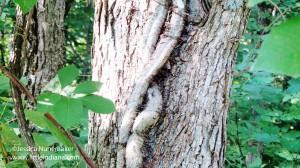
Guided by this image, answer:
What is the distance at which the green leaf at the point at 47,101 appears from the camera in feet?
2.55

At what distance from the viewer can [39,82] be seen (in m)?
2.55

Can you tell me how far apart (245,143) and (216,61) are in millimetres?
2178

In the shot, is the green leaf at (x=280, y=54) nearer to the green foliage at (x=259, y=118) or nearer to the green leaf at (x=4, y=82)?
the green leaf at (x=4, y=82)

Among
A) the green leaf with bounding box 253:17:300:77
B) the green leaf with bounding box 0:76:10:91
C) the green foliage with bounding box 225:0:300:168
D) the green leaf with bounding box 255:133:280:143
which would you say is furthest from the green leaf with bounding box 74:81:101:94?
the green leaf with bounding box 255:133:280:143

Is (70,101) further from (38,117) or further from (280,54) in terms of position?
(280,54)

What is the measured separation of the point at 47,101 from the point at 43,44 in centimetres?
183

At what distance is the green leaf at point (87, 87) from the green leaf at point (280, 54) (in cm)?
57

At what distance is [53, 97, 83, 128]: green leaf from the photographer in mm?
753

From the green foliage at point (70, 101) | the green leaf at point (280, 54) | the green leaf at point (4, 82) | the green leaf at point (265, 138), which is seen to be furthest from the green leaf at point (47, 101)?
the green leaf at point (265, 138)

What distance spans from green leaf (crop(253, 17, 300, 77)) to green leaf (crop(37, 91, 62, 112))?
1.89 ft

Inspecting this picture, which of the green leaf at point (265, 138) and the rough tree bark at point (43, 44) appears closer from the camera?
the rough tree bark at point (43, 44)

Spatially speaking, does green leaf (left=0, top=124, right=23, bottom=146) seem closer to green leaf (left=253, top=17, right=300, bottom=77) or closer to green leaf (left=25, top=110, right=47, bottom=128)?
green leaf (left=25, top=110, right=47, bottom=128)

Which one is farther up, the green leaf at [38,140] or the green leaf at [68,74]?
the green leaf at [68,74]

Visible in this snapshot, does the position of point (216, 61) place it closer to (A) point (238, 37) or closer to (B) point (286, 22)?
(A) point (238, 37)
